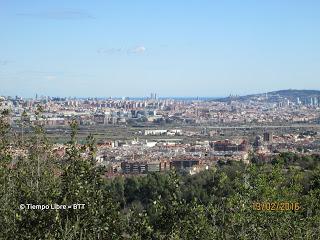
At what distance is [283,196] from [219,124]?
4364 inches

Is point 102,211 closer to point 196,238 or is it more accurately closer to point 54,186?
point 54,186

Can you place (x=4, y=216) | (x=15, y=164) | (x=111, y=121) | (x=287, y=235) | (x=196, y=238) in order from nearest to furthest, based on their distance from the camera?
(x=4, y=216), (x=196, y=238), (x=287, y=235), (x=15, y=164), (x=111, y=121)

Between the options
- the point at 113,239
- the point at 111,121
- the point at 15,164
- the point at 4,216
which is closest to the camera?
the point at 113,239

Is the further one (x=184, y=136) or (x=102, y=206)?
(x=184, y=136)

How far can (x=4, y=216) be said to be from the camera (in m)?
7.66

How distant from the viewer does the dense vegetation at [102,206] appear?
6977 mm

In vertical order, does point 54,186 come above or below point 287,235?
above

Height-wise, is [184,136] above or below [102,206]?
below

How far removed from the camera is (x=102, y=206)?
7266 mm

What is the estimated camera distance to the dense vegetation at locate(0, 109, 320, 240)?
698 cm

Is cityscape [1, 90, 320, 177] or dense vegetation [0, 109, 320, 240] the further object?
cityscape [1, 90, 320, 177]

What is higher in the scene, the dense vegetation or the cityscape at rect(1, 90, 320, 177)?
the dense vegetation

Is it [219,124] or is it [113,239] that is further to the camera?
[219,124]

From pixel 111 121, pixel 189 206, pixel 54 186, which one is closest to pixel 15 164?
pixel 54 186
